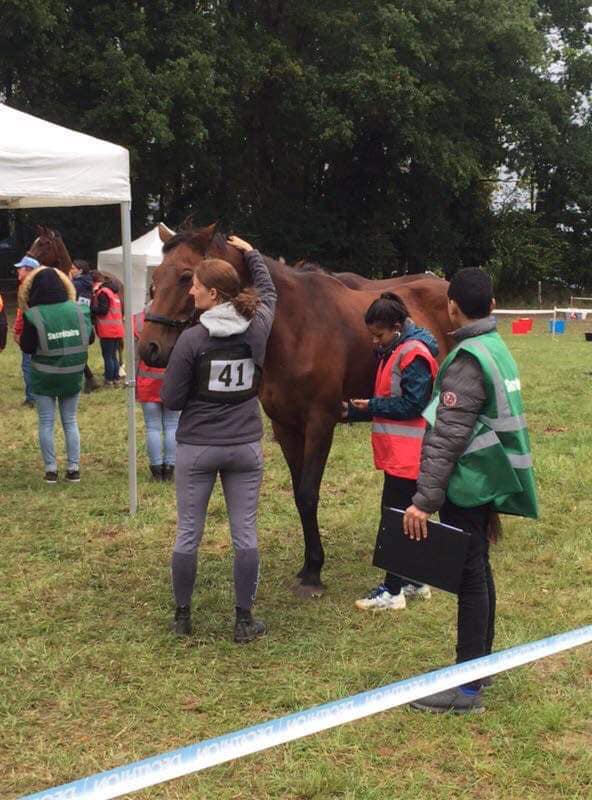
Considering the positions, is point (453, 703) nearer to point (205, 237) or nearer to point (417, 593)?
point (417, 593)

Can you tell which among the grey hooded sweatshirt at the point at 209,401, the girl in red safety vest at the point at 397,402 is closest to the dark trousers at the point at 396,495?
the girl in red safety vest at the point at 397,402

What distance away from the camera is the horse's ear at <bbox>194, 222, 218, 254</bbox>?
447cm

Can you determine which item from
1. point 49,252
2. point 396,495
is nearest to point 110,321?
point 49,252

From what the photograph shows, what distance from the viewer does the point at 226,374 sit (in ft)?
12.7

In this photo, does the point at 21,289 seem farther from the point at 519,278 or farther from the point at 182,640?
the point at 519,278

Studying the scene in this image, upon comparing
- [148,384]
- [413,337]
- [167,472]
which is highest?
[413,337]

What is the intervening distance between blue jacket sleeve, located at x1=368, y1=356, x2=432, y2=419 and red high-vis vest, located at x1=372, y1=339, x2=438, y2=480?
0.15 feet

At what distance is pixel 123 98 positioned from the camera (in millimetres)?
24922

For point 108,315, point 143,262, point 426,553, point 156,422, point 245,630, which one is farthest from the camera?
point 143,262

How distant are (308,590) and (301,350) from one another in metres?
1.44

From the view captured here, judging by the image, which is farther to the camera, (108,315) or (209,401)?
(108,315)

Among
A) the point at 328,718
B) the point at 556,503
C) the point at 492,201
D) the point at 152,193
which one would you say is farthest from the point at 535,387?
the point at 492,201

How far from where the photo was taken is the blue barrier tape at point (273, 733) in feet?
6.57

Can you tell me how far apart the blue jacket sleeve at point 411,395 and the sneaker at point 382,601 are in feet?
3.46
